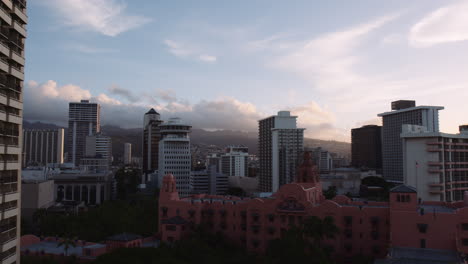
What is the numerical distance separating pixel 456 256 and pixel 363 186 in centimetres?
11447

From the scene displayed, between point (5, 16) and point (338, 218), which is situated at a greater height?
point (5, 16)

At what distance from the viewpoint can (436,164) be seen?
94312mm

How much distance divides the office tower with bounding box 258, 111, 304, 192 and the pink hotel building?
A: 83.2 meters

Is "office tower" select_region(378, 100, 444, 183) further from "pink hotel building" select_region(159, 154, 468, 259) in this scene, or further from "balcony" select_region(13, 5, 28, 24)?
"balcony" select_region(13, 5, 28, 24)

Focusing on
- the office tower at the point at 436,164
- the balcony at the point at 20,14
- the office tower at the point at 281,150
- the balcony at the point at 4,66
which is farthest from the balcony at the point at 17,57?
the office tower at the point at 281,150

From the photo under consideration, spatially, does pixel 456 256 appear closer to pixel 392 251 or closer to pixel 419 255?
pixel 419 255

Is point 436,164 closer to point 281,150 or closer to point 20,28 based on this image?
point 281,150

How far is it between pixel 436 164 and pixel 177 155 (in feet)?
317

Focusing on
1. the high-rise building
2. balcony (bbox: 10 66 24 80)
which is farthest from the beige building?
balcony (bbox: 10 66 24 80)

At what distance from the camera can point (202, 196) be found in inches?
3216

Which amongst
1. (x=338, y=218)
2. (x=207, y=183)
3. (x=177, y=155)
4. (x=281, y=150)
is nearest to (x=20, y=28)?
(x=338, y=218)

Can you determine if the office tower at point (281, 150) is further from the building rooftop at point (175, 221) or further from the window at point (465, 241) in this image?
the window at point (465, 241)

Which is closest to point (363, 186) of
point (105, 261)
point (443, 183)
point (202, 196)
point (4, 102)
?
point (443, 183)

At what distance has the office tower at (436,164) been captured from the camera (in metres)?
94.9
